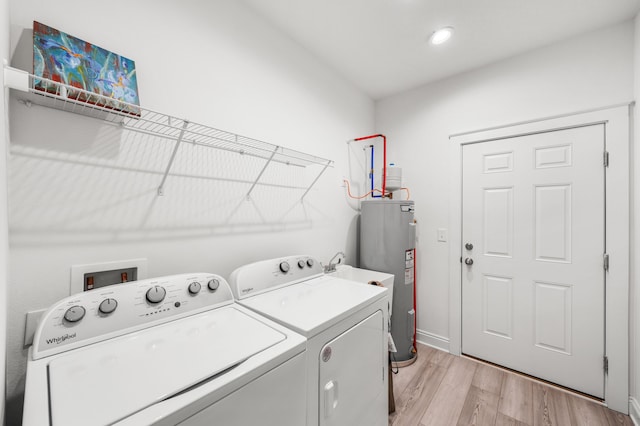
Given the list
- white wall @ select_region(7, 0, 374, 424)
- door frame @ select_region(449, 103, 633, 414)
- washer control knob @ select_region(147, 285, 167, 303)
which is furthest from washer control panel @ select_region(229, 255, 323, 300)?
door frame @ select_region(449, 103, 633, 414)

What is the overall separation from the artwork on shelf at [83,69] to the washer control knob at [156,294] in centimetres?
69

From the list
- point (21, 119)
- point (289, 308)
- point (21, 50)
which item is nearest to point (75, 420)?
point (289, 308)

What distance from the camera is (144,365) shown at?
0.72 meters

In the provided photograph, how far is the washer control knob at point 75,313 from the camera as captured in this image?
82 centimetres

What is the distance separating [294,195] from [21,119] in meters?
1.40

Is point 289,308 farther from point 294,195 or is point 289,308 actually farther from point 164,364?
point 294,195

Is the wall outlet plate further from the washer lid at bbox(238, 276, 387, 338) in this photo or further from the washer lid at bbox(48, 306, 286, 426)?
the washer lid at bbox(238, 276, 387, 338)

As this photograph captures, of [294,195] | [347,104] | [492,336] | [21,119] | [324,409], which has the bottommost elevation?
[492,336]

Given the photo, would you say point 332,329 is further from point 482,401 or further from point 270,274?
point 482,401

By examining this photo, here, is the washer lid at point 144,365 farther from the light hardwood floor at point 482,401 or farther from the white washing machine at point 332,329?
the light hardwood floor at point 482,401

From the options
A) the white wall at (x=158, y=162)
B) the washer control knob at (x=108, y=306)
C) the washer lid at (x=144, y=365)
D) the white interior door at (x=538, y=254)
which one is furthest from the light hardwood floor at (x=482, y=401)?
the washer control knob at (x=108, y=306)

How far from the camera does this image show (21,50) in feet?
3.03

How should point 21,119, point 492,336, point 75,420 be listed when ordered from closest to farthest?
point 75,420
point 21,119
point 492,336

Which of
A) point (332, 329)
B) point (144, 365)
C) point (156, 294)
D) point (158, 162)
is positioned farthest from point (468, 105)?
point (144, 365)
